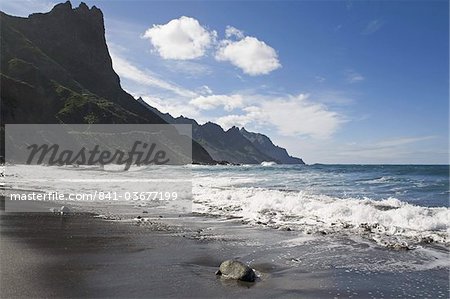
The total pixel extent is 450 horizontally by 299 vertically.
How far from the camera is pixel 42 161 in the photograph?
79.3 m

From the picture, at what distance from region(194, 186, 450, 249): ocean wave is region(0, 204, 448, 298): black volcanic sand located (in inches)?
74.9

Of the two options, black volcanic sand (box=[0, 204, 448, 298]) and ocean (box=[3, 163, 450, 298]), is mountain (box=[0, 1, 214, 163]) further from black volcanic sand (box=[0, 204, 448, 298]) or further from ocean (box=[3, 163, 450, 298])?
black volcanic sand (box=[0, 204, 448, 298])

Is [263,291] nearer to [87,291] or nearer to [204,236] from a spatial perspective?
[87,291]

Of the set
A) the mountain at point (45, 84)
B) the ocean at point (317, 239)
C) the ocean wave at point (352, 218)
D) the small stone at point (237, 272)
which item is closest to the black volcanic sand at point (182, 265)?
the ocean at point (317, 239)

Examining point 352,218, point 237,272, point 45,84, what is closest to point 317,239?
point 352,218

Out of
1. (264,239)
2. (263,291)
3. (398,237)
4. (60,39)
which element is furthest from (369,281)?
(60,39)

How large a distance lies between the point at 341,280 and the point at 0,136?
10177 cm

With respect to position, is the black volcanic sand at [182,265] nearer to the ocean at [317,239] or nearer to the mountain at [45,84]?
the ocean at [317,239]

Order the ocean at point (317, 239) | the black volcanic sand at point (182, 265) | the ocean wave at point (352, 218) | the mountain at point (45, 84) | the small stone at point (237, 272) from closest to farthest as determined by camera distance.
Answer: the black volcanic sand at point (182, 265), the small stone at point (237, 272), the ocean at point (317, 239), the ocean wave at point (352, 218), the mountain at point (45, 84)

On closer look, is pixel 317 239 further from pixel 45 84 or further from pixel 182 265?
pixel 45 84

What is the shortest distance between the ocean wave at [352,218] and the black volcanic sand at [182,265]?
6.25ft

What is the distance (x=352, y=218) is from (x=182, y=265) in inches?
403

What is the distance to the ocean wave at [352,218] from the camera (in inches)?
539

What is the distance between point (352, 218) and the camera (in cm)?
1686
